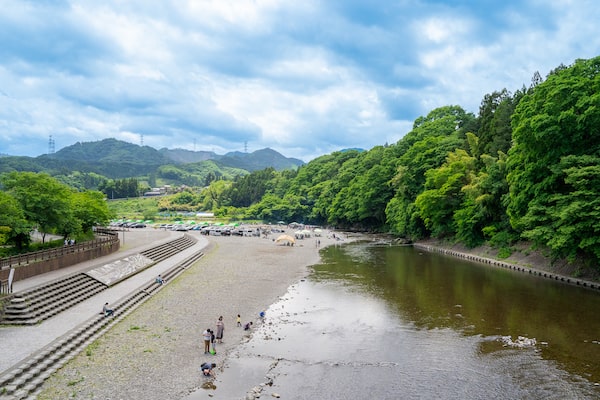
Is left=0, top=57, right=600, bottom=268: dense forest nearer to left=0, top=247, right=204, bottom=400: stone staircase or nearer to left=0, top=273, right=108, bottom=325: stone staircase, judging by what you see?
left=0, top=247, right=204, bottom=400: stone staircase

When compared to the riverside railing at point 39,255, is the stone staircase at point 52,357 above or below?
below

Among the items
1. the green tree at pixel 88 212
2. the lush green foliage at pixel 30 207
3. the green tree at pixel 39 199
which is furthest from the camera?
the green tree at pixel 88 212

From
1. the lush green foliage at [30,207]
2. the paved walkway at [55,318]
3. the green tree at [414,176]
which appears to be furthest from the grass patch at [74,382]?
the green tree at [414,176]

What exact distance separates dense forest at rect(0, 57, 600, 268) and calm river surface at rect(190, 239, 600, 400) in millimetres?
6345

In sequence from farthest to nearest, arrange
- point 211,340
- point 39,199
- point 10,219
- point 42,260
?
point 39,199
point 42,260
point 10,219
point 211,340

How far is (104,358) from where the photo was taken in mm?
17750

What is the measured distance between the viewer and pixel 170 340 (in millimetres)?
20375

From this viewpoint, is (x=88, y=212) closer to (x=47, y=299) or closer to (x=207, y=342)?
(x=47, y=299)

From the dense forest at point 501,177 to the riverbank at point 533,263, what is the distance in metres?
1.29

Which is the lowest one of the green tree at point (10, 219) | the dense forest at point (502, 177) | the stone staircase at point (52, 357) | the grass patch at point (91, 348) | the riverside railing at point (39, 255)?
the grass patch at point (91, 348)

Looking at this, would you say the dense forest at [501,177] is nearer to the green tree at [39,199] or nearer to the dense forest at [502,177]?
the dense forest at [502,177]

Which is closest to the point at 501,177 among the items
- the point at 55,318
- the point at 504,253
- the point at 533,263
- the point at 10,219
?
the point at 504,253

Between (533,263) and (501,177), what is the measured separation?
10392 mm

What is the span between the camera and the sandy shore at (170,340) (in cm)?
1502
